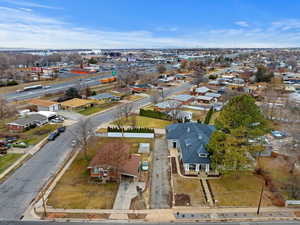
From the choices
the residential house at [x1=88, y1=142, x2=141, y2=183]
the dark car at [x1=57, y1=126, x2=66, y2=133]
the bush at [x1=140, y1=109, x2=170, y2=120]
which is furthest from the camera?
the bush at [x1=140, y1=109, x2=170, y2=120]

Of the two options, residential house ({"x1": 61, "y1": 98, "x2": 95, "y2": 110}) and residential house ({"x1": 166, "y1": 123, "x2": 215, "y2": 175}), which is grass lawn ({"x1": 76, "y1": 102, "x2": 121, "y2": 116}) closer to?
residential house ({"x1": 61, "y1": 98, "x2": 95, "y2": 110})

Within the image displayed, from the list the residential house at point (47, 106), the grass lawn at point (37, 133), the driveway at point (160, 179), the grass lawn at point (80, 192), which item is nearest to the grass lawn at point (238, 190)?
the driveway at point (160, 179)

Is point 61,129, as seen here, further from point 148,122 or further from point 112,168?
point 112,168

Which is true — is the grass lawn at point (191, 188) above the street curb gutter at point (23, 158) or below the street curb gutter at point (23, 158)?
below

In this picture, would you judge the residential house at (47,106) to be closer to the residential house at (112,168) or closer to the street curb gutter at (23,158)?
the street curb gutter at (23,158)

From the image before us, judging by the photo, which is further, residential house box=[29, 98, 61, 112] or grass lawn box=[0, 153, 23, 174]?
residential house box=[29, 98, 61, 112]

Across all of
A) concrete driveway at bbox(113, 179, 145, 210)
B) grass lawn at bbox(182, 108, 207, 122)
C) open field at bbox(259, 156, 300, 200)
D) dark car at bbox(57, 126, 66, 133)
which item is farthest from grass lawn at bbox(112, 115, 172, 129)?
open field at bbox(259, 156, 300, 200)
